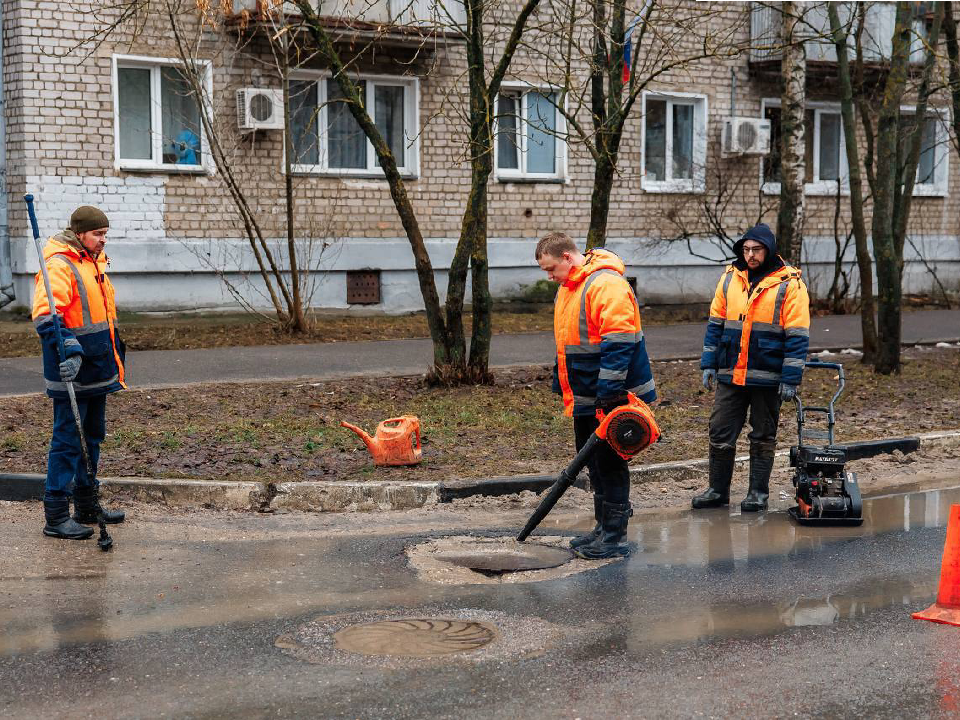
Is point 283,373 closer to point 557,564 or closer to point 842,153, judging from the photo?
point 557,564

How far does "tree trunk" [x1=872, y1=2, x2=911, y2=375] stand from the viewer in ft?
42.0

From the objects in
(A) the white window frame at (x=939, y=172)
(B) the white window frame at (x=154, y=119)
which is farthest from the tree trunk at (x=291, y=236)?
(A) the white window frame at (x=939, y=172)

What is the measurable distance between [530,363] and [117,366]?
7708 mm

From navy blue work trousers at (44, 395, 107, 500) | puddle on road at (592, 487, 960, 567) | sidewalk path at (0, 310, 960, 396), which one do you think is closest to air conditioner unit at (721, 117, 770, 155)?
sidewalk path at (0, 310, 960, 396)

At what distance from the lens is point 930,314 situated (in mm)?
21453

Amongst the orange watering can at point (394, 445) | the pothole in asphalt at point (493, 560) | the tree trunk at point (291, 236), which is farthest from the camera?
the tree trunk at point (291, 236)

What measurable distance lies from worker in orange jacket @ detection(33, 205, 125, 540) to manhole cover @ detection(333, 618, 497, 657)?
2.28m

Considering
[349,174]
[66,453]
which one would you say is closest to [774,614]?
[66,453]

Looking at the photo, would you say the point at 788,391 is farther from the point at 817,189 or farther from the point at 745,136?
the point at 817,189

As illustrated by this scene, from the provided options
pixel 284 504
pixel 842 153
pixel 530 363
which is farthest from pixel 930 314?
pixel 284 504

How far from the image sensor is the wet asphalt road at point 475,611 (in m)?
4.39

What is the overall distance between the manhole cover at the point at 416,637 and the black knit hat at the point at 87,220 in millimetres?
2825

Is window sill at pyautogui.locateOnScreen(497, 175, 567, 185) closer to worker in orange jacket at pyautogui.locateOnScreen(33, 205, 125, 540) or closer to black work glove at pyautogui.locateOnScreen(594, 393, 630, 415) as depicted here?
worker in orange jacket at pyautogui.locateOnScreen(33, 205, 125, 540)

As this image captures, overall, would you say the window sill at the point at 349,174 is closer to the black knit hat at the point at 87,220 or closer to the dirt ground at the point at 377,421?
the dirt ground at the point at 377,421
